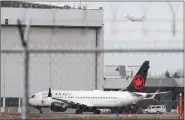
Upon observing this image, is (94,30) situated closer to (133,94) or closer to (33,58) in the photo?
(33,58)

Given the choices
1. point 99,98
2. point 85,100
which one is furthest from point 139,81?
point 85,100

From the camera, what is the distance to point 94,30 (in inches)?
2876

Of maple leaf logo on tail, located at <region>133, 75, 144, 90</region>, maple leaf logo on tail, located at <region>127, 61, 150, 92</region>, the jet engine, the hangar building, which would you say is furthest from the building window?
maple leaf logo on tail, located at <region>133, 75, 144, 90</region>

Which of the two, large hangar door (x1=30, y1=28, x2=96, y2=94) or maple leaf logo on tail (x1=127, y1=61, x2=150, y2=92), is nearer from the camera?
maple leaf logo on tail (x1=127, y1=61, x2=150, y2=92)

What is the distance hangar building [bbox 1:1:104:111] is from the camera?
229ft

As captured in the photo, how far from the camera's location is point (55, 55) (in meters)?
70.2

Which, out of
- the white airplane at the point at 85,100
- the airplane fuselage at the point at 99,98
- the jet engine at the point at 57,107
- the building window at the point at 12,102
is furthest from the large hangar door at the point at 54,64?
the jet engine at the point at 57,107

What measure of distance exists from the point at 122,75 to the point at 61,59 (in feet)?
41.4

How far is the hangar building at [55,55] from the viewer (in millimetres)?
69938

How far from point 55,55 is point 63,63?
1892 mm

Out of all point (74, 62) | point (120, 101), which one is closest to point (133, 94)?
point (120, 101)

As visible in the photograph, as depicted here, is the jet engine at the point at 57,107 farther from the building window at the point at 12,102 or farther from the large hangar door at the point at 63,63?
the building window at the point at 12,102

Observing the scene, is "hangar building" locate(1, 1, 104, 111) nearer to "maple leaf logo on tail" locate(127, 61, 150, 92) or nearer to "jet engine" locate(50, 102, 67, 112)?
"maple leaf logo on tail" locate(127, 61, 150, 92)

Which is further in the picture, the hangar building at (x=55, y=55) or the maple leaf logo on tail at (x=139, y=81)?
the hangar building at (x=55, y=55)
